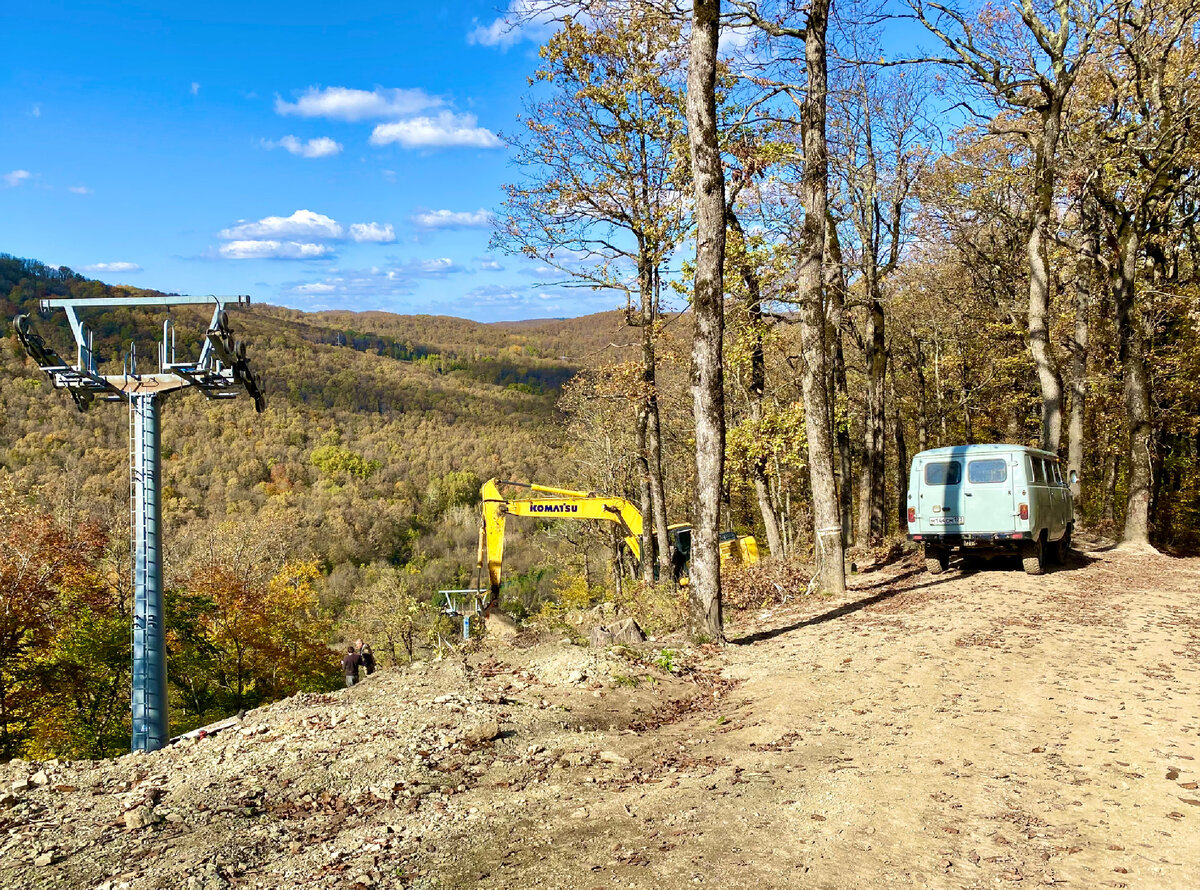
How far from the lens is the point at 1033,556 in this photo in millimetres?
15312

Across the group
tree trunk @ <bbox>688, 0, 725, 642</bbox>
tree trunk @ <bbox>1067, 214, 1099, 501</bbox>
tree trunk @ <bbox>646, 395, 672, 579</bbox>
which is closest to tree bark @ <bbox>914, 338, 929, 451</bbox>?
tree trunk @ <bbox>1067, 214, 1099, 501</bbox>

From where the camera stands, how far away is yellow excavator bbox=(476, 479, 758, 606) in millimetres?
24406

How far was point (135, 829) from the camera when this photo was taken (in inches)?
201

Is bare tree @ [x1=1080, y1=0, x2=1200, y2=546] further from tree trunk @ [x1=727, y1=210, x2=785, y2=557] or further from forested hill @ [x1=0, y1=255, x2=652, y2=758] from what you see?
forested hill @ [x1=0, y1=255, x2=652, y2=758]

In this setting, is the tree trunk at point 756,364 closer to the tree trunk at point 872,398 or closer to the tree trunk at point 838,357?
the tree trunk at point 838,357

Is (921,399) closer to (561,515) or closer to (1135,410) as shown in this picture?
(1135,410)

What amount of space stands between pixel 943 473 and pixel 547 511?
476 inches

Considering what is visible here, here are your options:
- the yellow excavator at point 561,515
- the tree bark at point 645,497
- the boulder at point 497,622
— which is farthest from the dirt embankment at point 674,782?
the yellow excavator at point 561,515

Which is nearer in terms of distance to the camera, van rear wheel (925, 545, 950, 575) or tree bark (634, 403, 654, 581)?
van rear wheel (925, 545, 950, 575)

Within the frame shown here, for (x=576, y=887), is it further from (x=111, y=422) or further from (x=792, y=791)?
(x=111, y=422)

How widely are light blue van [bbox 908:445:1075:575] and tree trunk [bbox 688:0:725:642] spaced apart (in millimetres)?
6524

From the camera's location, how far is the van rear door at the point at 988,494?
584 inches

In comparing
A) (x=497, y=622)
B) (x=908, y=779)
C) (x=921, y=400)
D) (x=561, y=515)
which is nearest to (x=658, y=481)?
(x=561, y=515)

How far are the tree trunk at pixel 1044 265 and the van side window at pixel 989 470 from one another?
160 inches
